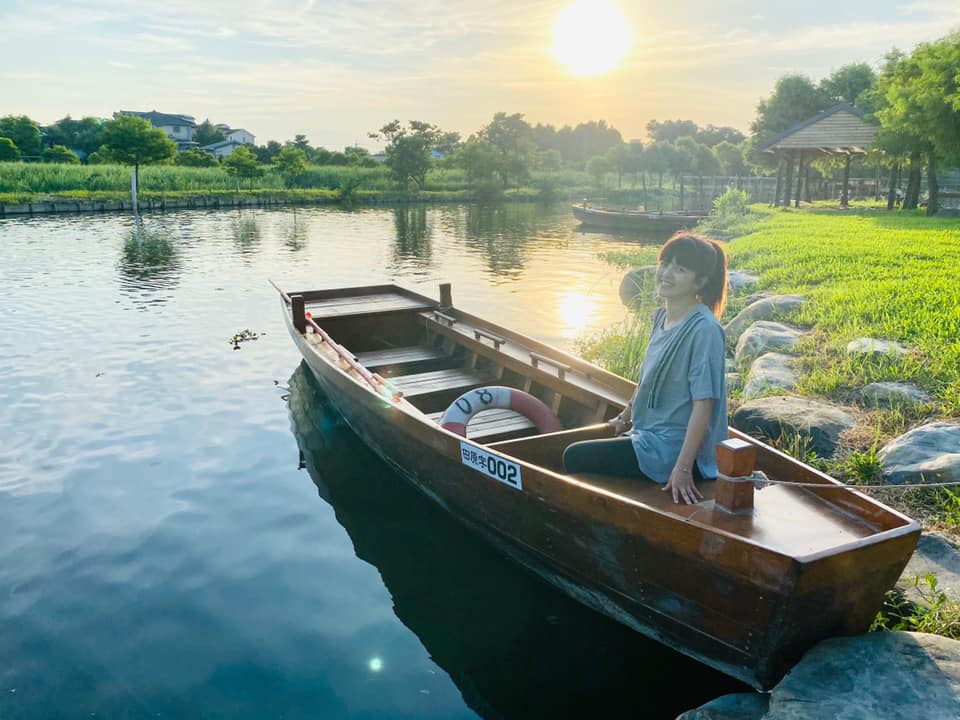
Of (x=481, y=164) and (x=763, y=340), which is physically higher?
(x=481, y=164)

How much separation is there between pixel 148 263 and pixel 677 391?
71.9 ft

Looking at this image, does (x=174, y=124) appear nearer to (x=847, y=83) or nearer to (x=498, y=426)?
(x=847, y=83)

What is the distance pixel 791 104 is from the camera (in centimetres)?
5850

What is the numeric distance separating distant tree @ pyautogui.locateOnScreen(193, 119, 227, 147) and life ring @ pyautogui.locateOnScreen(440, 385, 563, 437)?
10180 cm

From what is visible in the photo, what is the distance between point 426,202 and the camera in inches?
2442

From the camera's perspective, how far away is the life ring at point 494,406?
5988mm

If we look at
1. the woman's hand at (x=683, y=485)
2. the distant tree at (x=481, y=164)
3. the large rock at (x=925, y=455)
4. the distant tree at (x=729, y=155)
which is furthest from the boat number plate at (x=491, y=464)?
the distant tree at (x=729, y=155)

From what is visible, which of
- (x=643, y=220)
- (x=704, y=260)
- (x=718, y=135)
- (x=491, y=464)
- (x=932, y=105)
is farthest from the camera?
(x=718, y=135)

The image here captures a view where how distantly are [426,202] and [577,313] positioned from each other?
156 feet

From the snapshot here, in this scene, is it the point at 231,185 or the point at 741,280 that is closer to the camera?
the point at 741,280

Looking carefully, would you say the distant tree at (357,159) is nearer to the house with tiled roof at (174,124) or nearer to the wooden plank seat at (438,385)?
the house with tiled roof at (174,124)

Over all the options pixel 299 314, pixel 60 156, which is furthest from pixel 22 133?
pixel 299 314

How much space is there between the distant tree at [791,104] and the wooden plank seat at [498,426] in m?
58.8

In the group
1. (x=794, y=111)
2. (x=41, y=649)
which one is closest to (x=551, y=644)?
(x=41, y=649)
